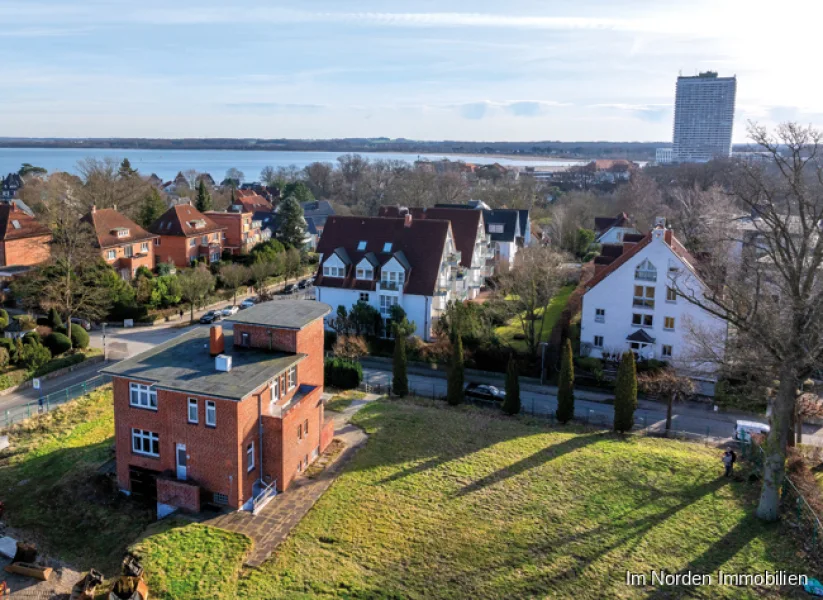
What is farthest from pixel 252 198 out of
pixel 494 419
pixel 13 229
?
pixel 494 419

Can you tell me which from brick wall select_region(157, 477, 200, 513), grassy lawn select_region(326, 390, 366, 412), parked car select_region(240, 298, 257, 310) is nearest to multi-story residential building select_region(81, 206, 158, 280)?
parked car select_region(240, 298, 257, 310)

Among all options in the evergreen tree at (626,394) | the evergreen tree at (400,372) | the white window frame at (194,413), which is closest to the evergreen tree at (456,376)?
the evergreen tree at (400,372)

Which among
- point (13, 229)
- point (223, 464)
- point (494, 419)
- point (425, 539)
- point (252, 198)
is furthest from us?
point (252, 198)

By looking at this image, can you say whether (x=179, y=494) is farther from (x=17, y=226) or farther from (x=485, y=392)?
(x=17, y=226)

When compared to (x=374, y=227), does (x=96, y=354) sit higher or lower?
lower

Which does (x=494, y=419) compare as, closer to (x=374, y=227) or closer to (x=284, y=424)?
(x=284, y=424)

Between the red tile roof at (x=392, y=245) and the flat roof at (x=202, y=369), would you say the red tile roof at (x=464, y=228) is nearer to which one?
the red tile roof at (x=392, y=245)

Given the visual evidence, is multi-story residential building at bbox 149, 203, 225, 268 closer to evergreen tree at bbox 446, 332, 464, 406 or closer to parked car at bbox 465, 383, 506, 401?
parked car at bbox 465, 383, 506, 401
